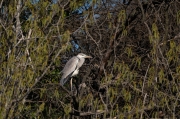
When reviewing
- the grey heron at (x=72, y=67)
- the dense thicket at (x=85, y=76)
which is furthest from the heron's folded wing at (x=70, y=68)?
the dense thicket at (x=85, y=76)

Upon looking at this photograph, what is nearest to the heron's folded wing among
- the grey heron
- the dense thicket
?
the grey heron

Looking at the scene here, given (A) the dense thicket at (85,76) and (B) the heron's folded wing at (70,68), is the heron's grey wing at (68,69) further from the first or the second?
(A) the dense thicket at (85,76)

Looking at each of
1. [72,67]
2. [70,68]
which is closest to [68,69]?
[70,68]

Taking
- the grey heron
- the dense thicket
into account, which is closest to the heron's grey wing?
the grey heron

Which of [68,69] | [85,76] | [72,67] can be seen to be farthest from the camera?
[72,67]

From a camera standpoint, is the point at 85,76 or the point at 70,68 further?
the point at 70,68

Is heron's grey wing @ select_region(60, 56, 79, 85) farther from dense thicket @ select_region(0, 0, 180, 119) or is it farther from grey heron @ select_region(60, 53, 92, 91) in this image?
dense thicket @ select_region(0, 0, 180, 119)

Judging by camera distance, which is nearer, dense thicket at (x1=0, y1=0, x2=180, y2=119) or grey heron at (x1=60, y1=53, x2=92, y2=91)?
dense thicket at (x1=0, y1=0, x2=180, y2=119)

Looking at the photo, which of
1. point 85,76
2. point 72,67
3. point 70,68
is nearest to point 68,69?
point 70,68

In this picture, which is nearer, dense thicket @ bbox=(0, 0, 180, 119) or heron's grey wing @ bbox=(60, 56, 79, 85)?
dense thicket @ bbox=(0, 0, 180, 119)

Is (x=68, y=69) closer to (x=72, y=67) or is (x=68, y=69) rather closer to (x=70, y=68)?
Answer: (x=70, y=68)

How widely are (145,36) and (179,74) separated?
3.15 meters

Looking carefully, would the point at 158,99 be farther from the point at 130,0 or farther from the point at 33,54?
the point at 130,0

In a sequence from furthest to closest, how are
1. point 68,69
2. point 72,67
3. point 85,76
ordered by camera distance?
point 72,67 → point 68,69 → point 85,76
